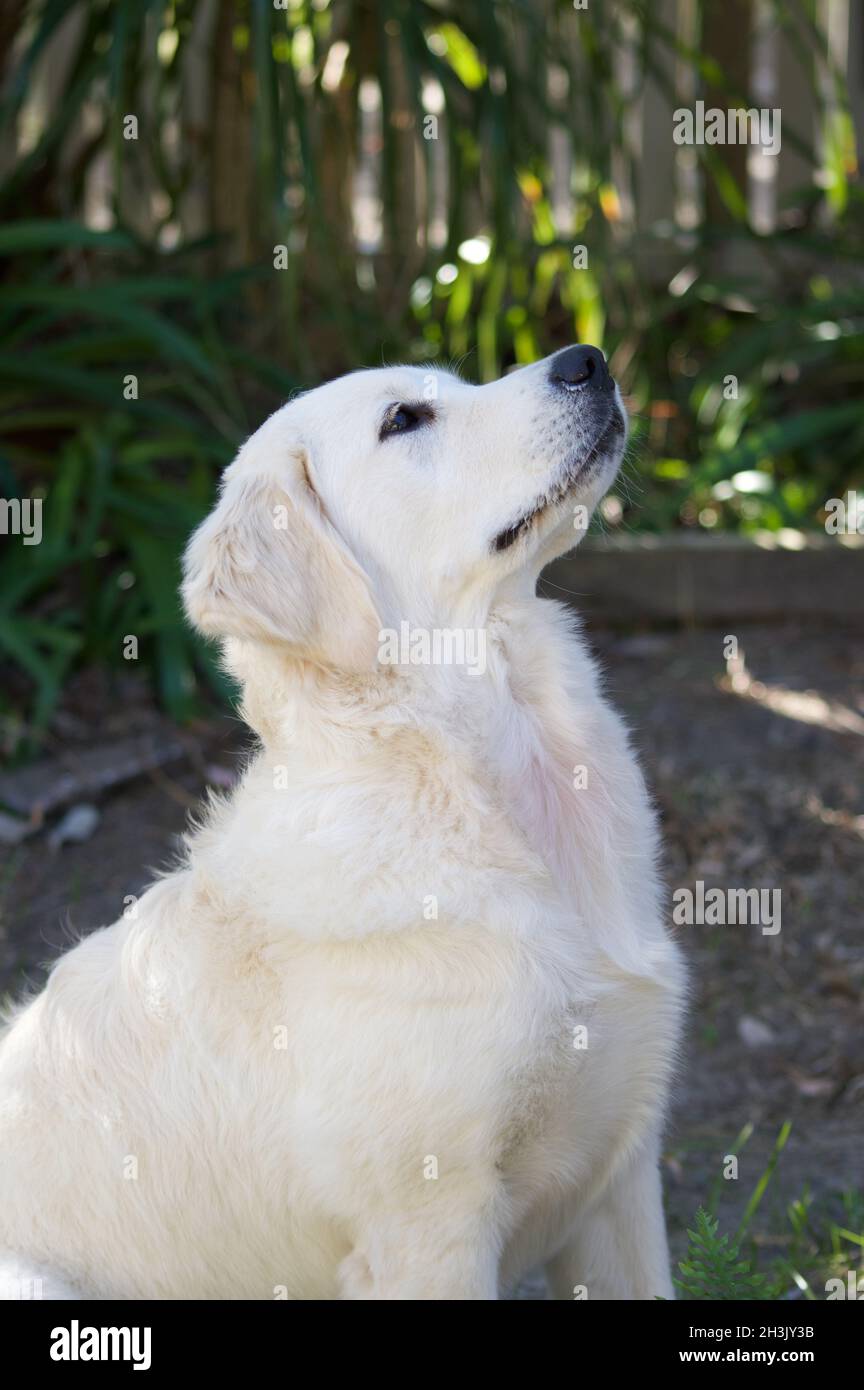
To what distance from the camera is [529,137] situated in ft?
16.0

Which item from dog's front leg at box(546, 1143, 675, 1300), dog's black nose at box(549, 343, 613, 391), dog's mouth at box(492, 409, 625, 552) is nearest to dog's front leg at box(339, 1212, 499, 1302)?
dog's front leg at box(546, 1143, 675, 1300)

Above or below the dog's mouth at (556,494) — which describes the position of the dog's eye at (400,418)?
above

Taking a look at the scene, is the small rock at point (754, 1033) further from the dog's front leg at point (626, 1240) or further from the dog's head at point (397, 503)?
the dog's head at point (397, 503)

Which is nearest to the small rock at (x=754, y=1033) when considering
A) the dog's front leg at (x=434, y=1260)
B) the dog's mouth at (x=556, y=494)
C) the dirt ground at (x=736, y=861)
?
the dirt ground at (x=736, y=861)

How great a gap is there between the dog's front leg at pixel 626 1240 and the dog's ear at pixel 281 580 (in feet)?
3.03

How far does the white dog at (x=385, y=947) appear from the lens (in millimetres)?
2123

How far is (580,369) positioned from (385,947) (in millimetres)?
929

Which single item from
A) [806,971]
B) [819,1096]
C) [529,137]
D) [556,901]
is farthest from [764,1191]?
[529,137]

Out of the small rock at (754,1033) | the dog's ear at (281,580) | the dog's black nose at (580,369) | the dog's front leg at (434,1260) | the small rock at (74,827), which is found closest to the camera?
the dog's front leg at (434,1260)

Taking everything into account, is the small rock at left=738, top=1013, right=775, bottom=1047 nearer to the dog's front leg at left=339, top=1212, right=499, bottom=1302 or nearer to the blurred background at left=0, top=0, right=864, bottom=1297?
the blurred background at left=0, top=0, right=864, bottom=1297

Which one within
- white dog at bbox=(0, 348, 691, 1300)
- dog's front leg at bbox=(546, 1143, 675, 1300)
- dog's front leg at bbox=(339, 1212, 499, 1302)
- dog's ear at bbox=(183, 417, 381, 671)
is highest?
dog's ear at bbox=(183, 417, 381, 671)

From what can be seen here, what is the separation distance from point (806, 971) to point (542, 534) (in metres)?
1.94

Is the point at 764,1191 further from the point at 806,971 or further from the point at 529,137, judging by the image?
the point at 529,137

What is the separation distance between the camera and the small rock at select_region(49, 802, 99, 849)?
4332mm
